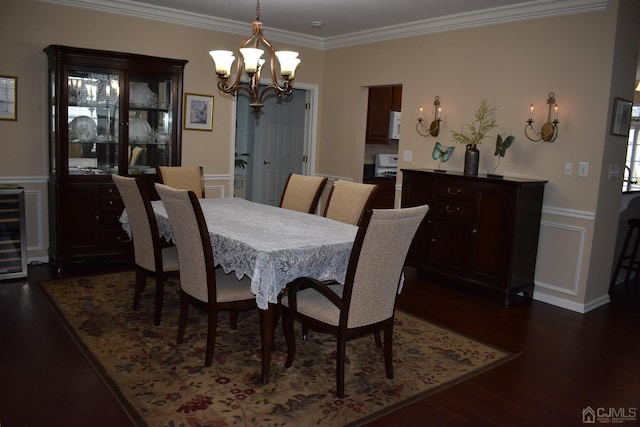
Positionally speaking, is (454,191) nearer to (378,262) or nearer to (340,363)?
(378,262)

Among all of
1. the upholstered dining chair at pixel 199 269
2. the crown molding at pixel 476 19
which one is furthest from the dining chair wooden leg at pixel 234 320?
the crown molding at pixel 476 19

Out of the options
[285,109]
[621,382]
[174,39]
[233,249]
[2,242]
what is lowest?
[621,382]

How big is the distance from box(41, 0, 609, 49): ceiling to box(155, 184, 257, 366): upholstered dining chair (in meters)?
2.69

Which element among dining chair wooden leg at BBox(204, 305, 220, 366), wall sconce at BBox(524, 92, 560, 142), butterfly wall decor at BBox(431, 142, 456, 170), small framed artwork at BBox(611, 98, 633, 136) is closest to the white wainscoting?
wall sconce at BBox(524, 92, 560, 142)

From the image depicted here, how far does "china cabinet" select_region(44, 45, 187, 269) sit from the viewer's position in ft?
14.8

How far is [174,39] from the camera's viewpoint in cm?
534

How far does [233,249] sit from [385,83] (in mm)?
3562

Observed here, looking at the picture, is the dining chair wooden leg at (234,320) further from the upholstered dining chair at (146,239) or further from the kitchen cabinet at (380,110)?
the kitchen cabinet at (380,110)

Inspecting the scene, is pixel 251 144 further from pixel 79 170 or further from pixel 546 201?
pixel 546 201

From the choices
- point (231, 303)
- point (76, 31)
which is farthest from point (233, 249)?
point (76, 31)

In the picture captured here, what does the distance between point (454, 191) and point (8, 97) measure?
4.05 meters

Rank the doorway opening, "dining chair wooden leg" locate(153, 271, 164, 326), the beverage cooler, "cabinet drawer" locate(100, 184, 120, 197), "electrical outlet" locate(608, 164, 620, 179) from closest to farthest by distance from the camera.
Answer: "dining chair wooden leg" locate(153, 271, 164, 326), "electrical outlet" locate(608, 164, 620, 179), the beverage cooler, "cabinet drawer" locate(100, 184, 120, 197), the doorway opening

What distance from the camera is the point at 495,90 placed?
4.66 m

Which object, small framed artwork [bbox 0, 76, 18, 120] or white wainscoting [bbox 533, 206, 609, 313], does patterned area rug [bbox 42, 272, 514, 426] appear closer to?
white wainscoting [bbox 533, 206, 609, 313]
